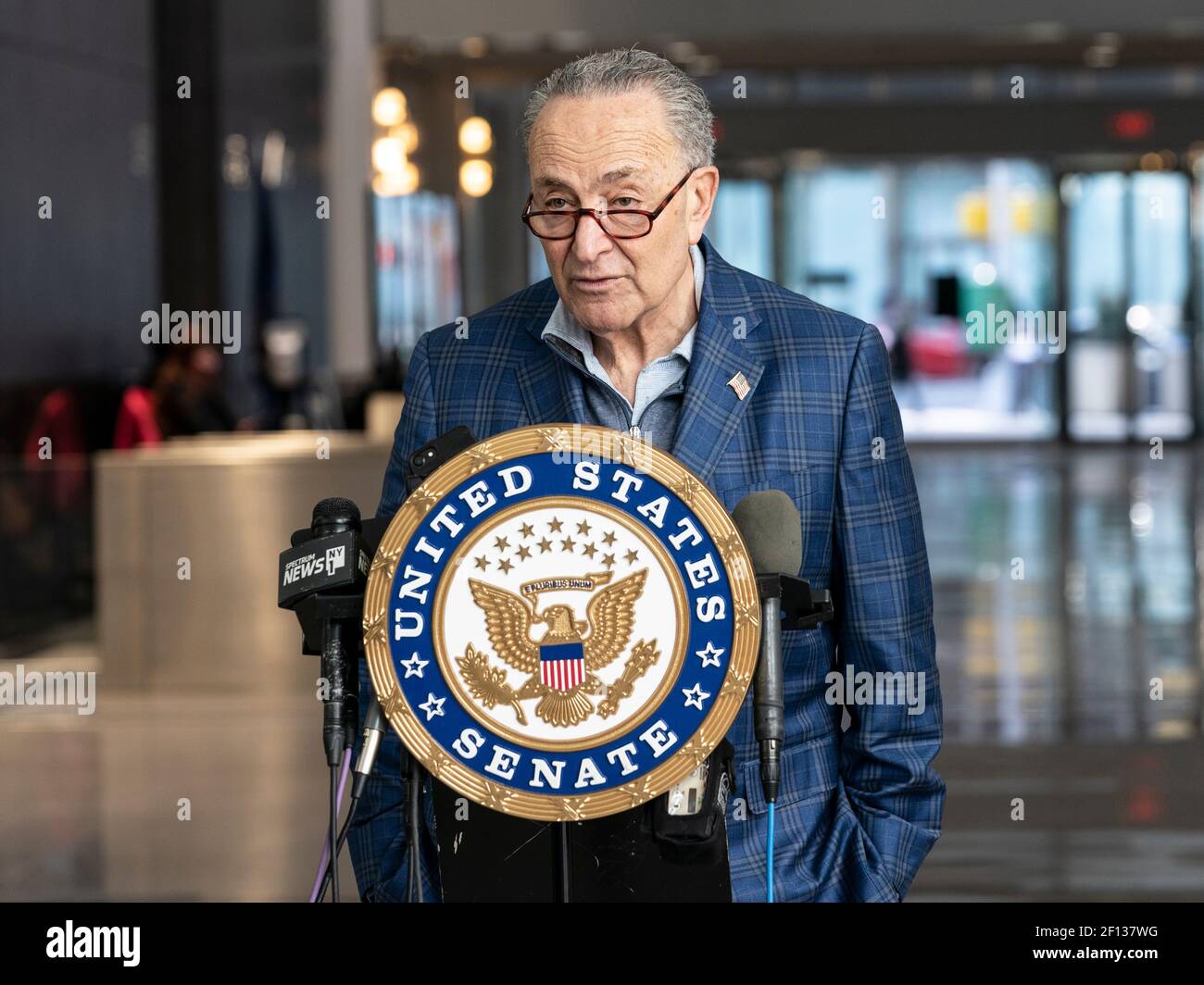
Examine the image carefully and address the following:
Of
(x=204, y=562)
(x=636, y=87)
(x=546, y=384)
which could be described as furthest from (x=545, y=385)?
(x=204, y=562)

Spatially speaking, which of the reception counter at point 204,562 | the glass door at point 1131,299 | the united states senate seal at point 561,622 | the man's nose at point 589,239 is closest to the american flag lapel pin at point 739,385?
the man's nose at point 589,239

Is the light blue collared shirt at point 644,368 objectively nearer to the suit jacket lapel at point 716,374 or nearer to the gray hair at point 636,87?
the suit jacket lapel at point 716,374

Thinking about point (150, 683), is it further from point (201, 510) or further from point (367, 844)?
point (367, 844)

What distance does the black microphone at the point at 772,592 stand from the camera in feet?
4.60

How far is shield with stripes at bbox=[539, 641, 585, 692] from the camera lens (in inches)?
54.5

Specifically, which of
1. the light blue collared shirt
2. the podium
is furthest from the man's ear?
the podium

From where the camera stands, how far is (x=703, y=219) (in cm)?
169

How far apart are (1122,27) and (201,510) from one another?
695 centimetres

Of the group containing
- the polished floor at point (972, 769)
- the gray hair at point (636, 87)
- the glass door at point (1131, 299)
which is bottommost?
the polished floor at point (972, 769)

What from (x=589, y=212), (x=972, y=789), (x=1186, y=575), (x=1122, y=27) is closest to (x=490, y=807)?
(x=589, y=212)

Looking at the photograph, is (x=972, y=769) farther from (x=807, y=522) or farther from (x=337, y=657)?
(x=337, y=657)

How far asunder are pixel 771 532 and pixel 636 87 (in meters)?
0.39

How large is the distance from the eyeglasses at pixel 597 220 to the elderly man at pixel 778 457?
53 mm

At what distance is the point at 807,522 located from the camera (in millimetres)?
1775
